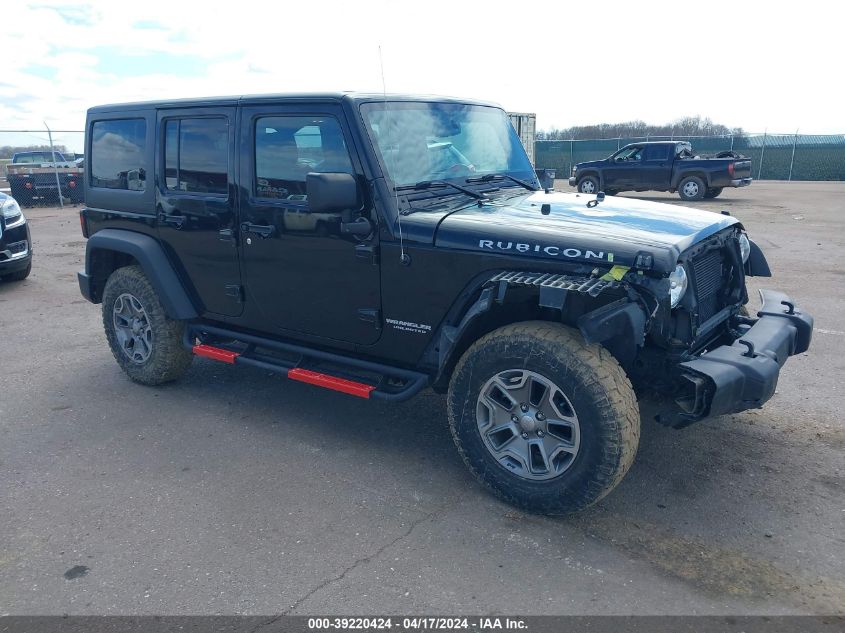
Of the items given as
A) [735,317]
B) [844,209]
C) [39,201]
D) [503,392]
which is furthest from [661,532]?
[39,201]

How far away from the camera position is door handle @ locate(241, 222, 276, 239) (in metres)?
4.22

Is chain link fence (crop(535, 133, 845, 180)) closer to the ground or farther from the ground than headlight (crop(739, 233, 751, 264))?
closer to the ground

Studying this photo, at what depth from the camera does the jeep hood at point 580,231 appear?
125 inches

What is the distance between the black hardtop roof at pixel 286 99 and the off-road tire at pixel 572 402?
1.60m

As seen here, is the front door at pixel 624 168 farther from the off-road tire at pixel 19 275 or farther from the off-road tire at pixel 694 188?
the off-road tire at pixel 19 275

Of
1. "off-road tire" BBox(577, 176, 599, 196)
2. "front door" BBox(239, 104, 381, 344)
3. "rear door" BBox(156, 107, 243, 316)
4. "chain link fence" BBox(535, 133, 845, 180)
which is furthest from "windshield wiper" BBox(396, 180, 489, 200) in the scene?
"chain link fence" BBox(535, 133, 845, 180)

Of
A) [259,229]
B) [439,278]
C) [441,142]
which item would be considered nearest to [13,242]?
[259,229]

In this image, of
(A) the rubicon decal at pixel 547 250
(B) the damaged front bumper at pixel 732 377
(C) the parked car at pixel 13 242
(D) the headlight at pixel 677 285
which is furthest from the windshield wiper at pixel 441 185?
(C) the parked car at pixel 13 242

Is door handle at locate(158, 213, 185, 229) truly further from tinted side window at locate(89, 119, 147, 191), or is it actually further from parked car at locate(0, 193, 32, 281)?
parked car at locate(0, 193, 32, 281)

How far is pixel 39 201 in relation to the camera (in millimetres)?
20984

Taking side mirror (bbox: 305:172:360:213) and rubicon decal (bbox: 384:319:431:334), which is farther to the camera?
rubicon decal (bbox: 384:319:431:334)

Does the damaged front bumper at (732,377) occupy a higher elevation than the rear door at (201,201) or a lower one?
lower

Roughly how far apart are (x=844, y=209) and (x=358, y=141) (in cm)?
1749

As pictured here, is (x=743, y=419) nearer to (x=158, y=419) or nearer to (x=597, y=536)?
(x=597, y=536)
